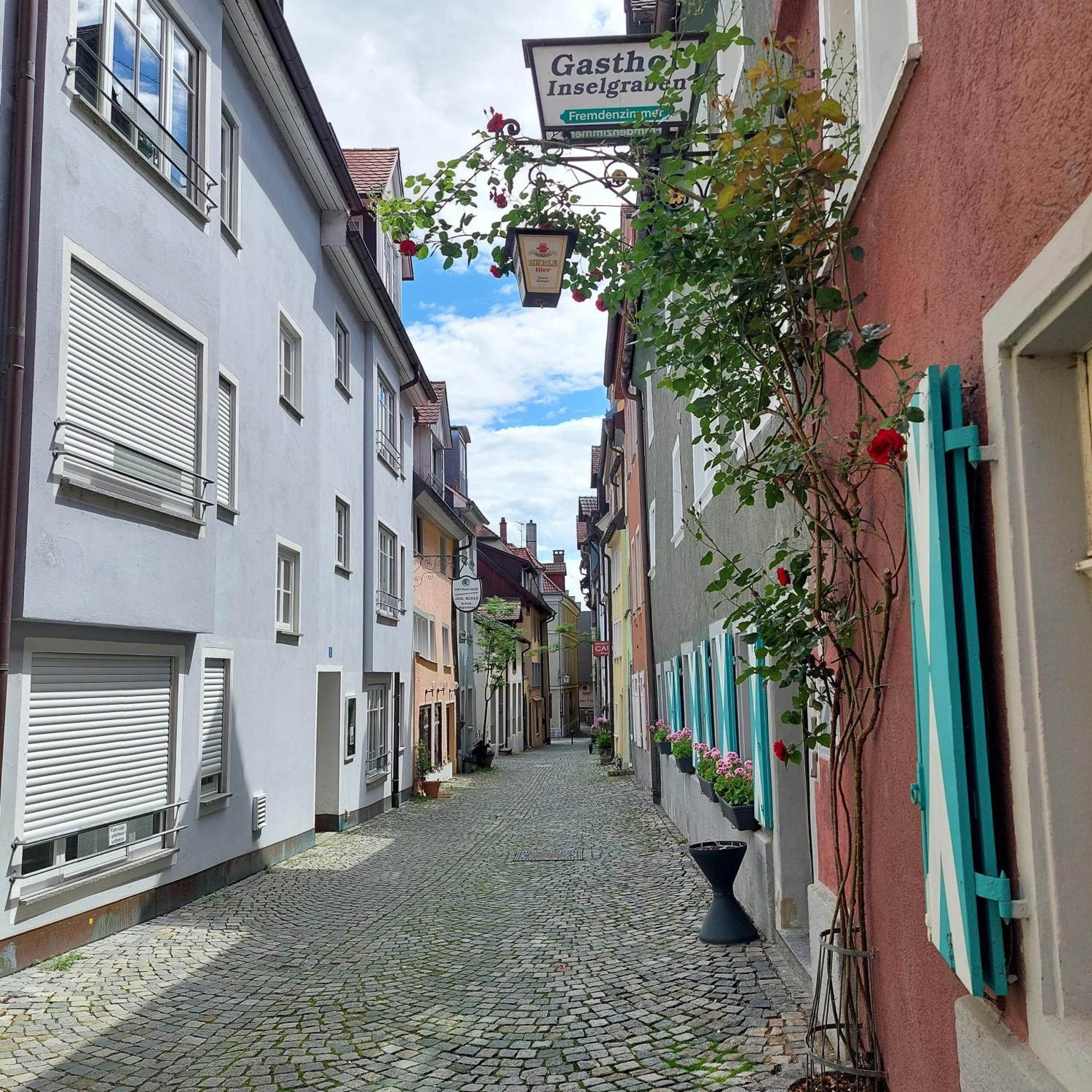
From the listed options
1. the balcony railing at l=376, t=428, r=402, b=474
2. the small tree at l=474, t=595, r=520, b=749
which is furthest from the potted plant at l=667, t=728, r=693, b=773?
the small tree at l=474, t=595, r=520, b=749

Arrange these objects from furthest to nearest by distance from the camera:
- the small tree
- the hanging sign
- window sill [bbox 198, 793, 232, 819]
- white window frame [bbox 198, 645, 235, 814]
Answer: the small tree
the hanging sign
white window frame [bbox 198, 645, 235, 814]
window sill [bbox 198, 793, 232, 819]

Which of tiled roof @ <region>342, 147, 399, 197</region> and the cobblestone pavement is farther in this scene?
tiled roof @ <region>342, 147, 399, 197</region>

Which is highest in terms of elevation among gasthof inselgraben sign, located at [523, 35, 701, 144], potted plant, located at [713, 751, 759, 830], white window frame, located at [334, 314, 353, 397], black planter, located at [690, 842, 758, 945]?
white window frame, located at [334, 314, 353, 397]

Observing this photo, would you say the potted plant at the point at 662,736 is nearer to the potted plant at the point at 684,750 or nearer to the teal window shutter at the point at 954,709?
the potted plant at the point at 684,750

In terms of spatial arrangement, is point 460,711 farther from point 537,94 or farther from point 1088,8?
point 1088,8

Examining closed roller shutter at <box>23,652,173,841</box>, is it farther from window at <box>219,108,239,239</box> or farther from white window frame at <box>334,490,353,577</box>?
white window frame at <box>334,490,353,577</box>

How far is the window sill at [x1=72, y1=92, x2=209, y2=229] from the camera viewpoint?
7277 mm

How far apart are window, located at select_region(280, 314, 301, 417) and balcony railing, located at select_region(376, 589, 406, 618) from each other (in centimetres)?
485

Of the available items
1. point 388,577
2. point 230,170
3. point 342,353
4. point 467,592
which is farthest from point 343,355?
point 467,592

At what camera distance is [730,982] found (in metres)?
6.06

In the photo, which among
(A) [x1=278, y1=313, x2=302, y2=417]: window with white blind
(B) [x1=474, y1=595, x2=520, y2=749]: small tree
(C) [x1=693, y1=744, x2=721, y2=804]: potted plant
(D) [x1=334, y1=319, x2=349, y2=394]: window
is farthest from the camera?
(B) [x1=474, y1=595, x2=520, y2=749]: small tree

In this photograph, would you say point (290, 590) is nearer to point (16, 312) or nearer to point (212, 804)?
point (212, 804)

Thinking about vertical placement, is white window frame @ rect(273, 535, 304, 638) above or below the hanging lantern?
below

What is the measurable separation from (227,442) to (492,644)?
74.9 ft
